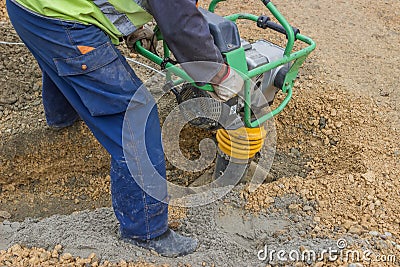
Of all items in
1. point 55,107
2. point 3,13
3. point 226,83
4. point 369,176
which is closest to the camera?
point 226,83

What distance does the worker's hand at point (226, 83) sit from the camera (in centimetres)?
208

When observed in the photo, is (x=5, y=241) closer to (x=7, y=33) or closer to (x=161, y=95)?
(x=161, y=95)

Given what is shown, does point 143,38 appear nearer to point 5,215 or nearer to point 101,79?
point 101,79

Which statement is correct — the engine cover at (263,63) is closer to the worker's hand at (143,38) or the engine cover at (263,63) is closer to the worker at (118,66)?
the worker at (118,66)

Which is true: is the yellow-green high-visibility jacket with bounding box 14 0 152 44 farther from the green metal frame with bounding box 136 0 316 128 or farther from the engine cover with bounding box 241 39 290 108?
the engine cover with bounding box 241 39 290 108

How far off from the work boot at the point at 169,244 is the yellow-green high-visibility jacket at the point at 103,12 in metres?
0.91

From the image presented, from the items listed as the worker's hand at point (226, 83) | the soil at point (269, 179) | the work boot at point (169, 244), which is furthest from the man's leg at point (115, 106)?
the worker's hand at point (226, 83)

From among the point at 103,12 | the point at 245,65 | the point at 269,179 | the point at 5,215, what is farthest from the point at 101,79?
the point at 269,179

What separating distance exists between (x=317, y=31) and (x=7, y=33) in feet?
7.92

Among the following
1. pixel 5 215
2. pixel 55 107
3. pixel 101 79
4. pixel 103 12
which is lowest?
pixel 5 215

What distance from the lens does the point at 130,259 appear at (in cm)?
218

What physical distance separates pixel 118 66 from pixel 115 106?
0.52 feet

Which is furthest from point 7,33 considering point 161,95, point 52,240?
point 52,240

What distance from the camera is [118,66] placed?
2020mm
